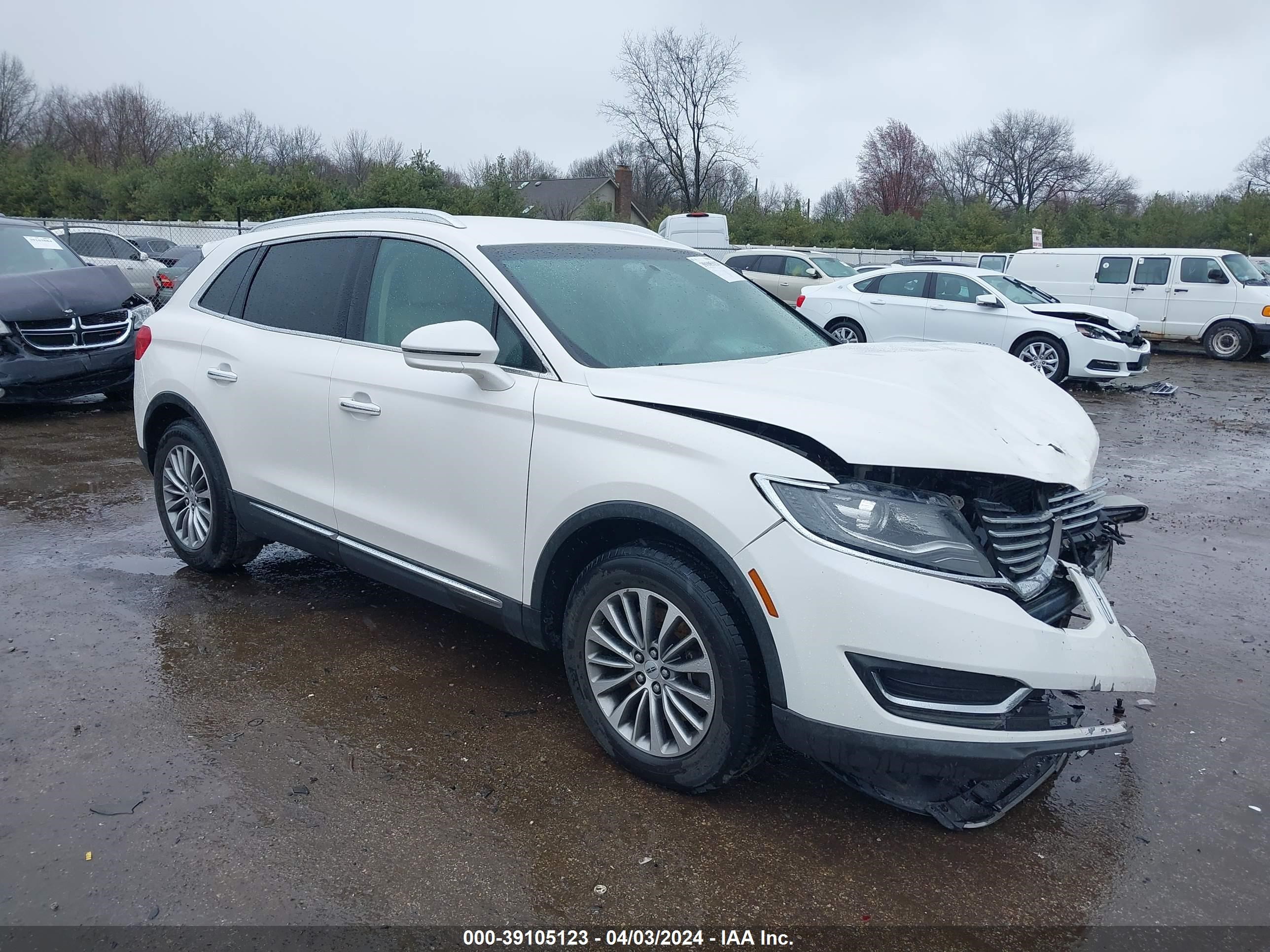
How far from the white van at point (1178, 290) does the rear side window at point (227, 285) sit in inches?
701

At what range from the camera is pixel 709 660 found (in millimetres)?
2914

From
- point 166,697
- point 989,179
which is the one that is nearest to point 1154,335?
point 166,697

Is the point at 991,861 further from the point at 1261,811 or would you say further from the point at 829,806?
the point at 1261,811

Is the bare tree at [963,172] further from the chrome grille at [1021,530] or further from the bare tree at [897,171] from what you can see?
the chrome grille at [1021,530]

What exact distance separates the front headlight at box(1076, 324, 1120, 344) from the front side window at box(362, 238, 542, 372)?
11.9 m

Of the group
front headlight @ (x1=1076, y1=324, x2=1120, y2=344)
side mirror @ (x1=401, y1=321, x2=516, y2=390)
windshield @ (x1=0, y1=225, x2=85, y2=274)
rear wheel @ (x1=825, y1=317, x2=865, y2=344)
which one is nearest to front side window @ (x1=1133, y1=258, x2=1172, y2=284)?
front headlight @ (x1=1076, y1=324, x2=1120, y2=344)

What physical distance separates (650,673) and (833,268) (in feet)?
63.4

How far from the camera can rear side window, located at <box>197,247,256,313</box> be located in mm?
4871

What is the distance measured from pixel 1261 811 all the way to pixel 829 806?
137 cm

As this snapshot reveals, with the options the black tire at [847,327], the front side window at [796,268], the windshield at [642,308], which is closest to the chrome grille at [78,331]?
the windshield at [642,308]

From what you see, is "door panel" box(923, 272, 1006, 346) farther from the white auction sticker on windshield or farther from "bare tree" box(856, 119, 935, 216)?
"bare tree" box(856, 119, 935, 216)

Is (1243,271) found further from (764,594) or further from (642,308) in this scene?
(764,594)

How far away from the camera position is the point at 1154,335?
18.7 m

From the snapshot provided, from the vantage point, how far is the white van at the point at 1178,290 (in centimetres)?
1784
